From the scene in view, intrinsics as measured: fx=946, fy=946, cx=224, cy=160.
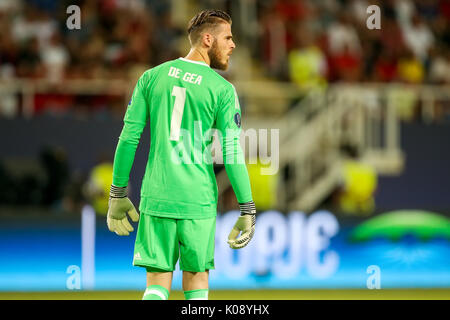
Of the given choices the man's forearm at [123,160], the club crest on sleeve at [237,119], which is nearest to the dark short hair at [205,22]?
the club crest on sleeve at [237,119]

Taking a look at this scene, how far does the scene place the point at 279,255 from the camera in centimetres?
1098

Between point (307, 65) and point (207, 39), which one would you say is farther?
point (307, 65)

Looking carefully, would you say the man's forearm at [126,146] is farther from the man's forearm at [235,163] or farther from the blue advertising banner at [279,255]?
the blue advertising banner at [279,255]

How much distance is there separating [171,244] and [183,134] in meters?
0.66

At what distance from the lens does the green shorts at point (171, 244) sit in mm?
5613

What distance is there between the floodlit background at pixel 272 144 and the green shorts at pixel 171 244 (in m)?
4.64

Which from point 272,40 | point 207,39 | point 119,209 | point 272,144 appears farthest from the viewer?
point 272,40

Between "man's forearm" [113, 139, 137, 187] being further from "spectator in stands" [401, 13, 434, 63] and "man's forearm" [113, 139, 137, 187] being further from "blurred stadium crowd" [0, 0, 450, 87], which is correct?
"spectator in stands" [401, 13, 434, 63]

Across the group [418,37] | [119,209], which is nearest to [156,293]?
[119,209]

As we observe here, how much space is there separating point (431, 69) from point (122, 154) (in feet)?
35.3

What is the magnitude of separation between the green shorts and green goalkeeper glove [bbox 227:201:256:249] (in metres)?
0.18

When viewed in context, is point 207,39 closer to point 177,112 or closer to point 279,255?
point 177,112

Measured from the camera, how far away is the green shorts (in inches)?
221

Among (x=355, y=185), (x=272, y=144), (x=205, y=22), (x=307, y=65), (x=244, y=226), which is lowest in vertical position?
(x=244, y=226)
